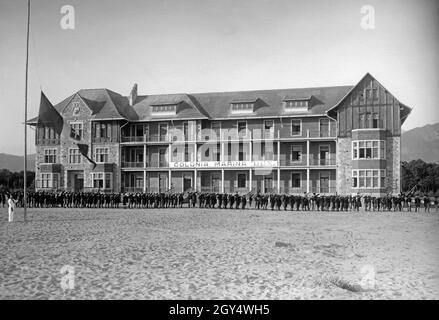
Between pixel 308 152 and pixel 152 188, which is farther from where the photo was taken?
pixel 152 188

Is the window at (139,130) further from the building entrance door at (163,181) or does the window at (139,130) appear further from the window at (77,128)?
the window at (77,128)

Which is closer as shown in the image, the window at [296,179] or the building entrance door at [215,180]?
the window at [296,179]

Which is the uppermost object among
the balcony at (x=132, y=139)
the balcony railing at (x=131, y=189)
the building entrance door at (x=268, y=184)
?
the balcony at (x=132, y=139)

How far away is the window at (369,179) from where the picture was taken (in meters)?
38.5

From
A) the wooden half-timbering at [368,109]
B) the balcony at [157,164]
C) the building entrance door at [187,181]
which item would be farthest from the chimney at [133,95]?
the wooden half-timbering at [368,109]

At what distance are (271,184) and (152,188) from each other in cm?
1323

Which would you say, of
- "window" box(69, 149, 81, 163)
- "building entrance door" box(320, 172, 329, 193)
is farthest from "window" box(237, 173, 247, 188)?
"window" box(69, 149, 81, 163)

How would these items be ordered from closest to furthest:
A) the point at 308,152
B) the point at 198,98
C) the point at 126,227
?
the point at 126,227 → the point at 308,152 → the point at 198,98

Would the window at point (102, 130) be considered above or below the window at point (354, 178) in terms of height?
above

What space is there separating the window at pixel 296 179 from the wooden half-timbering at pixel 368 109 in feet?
20.8

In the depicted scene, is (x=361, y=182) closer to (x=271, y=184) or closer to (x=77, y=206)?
(x=271, y=184)

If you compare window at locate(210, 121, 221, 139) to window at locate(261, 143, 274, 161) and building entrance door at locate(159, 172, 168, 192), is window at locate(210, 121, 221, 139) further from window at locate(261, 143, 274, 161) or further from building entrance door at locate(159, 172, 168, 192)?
building entrance door at locate(159, 172, 168, 192)
